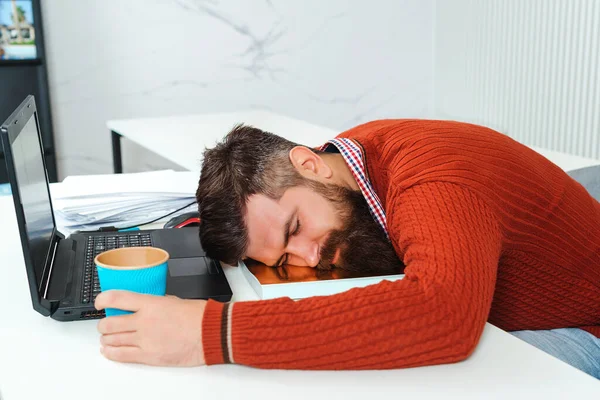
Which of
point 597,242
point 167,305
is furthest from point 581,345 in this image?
point 167,305

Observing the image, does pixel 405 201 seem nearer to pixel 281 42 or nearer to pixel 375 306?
pixel 375 306

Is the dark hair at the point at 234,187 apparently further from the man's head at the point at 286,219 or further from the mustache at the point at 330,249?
the mustache at the point at 330,249

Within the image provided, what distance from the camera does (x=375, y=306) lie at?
0.86 meters

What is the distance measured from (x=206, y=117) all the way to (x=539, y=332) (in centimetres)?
207

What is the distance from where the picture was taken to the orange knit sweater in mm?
847

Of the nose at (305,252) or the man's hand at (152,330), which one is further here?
the nose at (305,252)

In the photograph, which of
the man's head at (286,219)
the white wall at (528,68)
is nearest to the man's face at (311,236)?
the man's head at (286,219)

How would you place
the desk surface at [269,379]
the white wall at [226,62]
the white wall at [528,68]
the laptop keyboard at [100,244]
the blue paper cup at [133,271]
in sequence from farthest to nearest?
1. the white wall at [226,62]
2. the white wall at [528,68]
3. the laptop keyboard at [100,244]
4. the blue paper cup at [133,271]
5. the desk surface at [269,379]

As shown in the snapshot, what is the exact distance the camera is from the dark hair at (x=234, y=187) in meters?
1.16

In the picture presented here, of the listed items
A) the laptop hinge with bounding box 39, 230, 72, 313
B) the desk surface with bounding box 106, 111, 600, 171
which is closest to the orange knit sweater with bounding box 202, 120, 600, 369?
the laptop hinge with bounding box 39, 230, 72, 313

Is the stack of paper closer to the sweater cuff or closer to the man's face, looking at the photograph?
the man's face

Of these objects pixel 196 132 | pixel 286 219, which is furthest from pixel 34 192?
pixel 196 132

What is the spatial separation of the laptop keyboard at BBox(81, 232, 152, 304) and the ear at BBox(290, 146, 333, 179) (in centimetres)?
32

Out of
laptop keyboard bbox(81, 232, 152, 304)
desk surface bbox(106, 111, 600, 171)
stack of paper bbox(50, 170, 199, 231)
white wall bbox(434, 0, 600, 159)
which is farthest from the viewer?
white wall bbox(434, 0, 600, 159)
